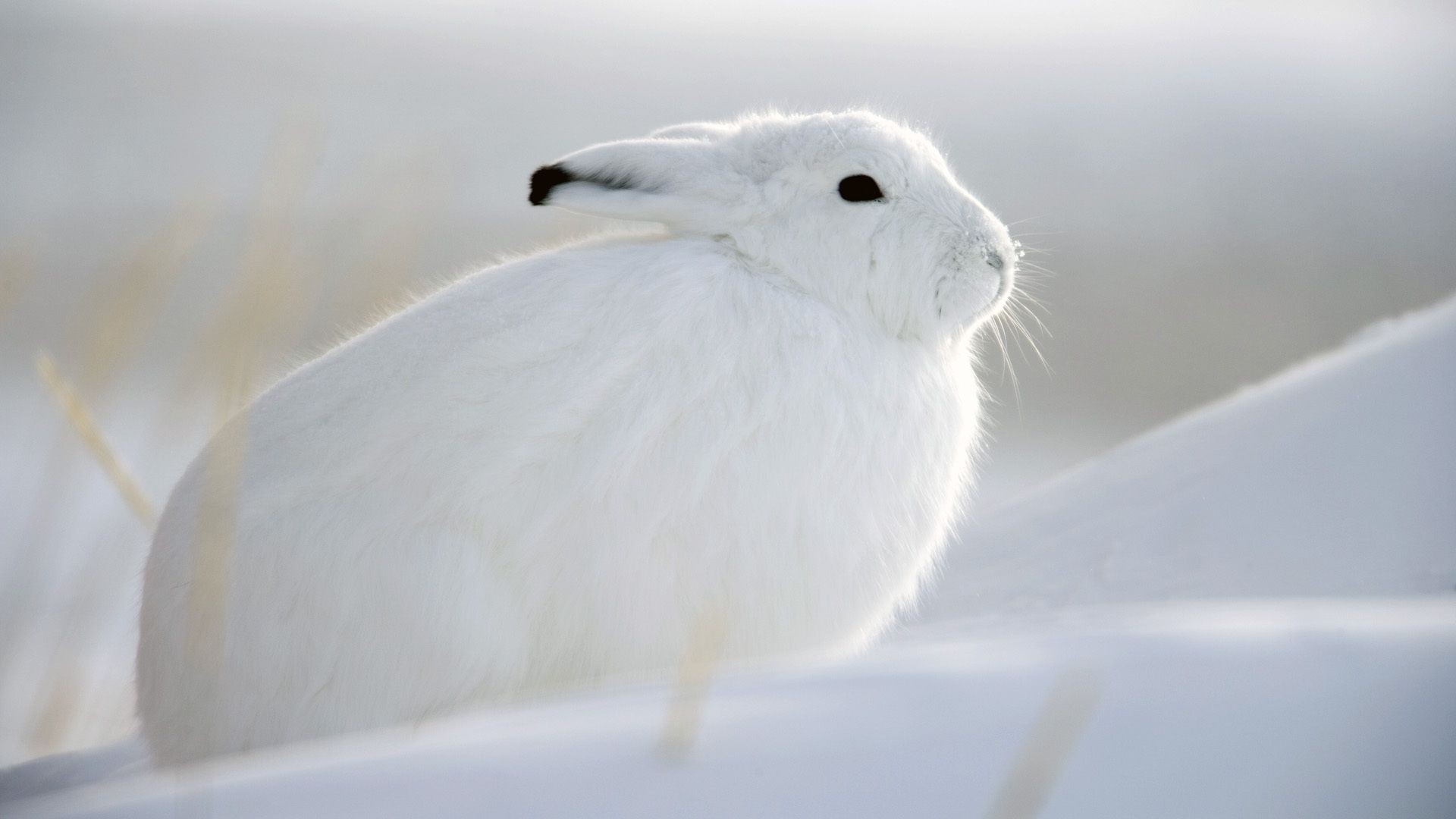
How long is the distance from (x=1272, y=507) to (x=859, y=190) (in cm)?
107

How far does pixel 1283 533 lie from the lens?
7.35ft

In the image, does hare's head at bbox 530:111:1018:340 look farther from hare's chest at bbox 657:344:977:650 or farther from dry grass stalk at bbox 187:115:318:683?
dry grass stalk at bbox 187:115:318:683

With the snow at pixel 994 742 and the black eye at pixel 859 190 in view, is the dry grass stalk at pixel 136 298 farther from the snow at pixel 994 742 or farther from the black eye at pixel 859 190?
the black eye at pixel 859 190

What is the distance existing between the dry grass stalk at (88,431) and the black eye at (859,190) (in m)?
1.09

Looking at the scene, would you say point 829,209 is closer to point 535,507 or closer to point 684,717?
point 535,507

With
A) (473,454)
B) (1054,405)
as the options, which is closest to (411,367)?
(473,454)

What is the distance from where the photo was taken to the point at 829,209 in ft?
6.11

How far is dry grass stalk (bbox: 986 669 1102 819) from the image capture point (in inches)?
27.9

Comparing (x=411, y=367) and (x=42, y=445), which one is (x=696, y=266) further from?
(x=42, y=445)

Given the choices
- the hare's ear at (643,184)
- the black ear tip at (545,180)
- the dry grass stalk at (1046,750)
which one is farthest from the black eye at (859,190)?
the dry grass stalk at (1046,750)

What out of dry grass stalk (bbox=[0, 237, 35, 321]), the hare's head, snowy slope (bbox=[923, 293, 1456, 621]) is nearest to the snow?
dry grass stalk (bbox=[0, 237, 35, 321])

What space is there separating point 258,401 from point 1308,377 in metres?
2.19

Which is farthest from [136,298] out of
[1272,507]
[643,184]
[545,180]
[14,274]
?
[1272,507]

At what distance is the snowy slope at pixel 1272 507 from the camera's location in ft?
6.93
